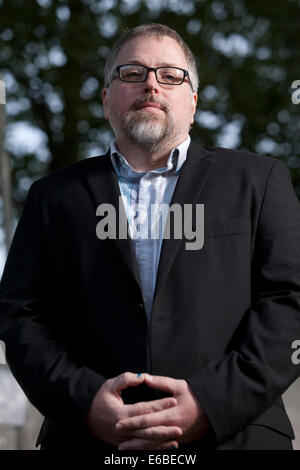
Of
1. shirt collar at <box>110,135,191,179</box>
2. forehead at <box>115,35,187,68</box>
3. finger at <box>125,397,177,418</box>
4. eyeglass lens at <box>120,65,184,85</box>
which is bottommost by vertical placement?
finger at <box>125,397,177,418</box>

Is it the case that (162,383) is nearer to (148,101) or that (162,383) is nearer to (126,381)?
(126,381)

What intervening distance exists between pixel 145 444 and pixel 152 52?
1407mm

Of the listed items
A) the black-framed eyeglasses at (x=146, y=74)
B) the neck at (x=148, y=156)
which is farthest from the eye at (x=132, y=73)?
the neck at (x=148, y=156)

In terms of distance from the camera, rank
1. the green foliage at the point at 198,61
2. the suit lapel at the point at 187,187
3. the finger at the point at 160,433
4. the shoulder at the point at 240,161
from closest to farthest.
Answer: the finger at the point at 160,433 < the suit lapel at the point at 187,187 < the shoulder at the point at 240,161 < the green foliage at the point at 198,61

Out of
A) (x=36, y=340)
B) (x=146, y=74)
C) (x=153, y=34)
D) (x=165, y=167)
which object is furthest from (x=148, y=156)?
(x=36, y=340)

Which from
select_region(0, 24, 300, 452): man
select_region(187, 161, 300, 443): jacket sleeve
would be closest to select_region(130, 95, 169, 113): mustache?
select_region(0, 24, 300, 452): man

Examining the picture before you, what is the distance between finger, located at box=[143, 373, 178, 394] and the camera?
1.97m

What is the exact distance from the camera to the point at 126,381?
78.0 inches

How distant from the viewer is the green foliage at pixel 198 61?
434 inches

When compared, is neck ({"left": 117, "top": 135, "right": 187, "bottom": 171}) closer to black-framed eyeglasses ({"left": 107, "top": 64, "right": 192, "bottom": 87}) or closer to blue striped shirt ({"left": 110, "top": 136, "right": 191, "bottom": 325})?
blue striped shirt ({"left": 110, "top": 136, "right": 191, "bottom": 325})

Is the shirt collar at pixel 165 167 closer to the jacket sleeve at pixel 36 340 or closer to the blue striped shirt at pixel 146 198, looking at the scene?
the blue striped shirt at pixel 146 198

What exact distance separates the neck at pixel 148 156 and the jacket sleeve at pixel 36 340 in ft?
1.28

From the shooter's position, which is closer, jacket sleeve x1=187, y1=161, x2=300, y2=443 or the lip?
jacket sleeve x1=187, y1=161, x2=300, y2=443
